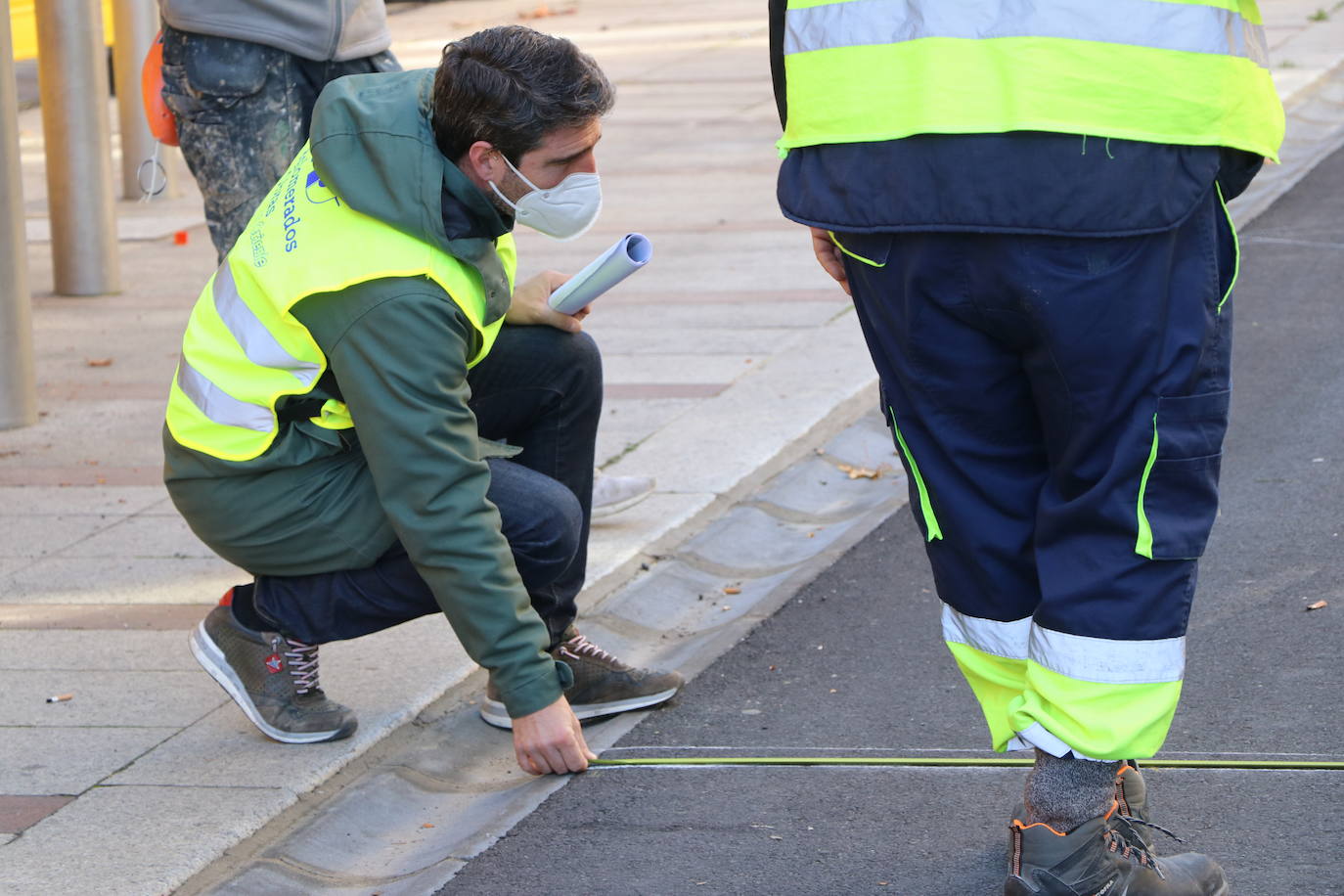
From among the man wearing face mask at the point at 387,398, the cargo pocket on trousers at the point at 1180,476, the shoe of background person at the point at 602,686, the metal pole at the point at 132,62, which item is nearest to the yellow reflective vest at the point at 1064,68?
the cargo pocket on trousers at the point at 1180,476

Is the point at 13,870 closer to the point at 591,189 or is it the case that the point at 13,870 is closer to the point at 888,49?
the point at 591,189

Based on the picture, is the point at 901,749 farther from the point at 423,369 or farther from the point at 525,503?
the point at 423,369

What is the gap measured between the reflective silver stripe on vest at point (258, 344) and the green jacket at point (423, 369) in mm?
89

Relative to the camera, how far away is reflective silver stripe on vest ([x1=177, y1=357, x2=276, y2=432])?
3.21 meters

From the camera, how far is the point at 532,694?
2.99m

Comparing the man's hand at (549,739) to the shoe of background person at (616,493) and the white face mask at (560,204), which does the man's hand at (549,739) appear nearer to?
the white face mask at (560,204)

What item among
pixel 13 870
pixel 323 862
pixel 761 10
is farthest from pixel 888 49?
pixel 761 10

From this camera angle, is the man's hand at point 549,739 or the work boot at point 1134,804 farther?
the man's hand at point 549,739

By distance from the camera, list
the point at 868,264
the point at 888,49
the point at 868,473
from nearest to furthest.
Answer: the point at 888,49, the point at 868,264, the point at 868,473

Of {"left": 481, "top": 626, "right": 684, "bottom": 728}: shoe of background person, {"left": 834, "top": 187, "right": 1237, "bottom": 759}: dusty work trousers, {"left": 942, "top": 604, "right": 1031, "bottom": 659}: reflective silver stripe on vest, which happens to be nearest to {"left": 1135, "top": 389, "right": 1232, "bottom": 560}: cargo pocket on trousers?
{"left": 834, "top": 187, "right": 1237, "bottom": 759}: dusty work trousers

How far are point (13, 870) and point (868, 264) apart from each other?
166 centimetres

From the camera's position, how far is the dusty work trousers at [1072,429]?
7.86ft

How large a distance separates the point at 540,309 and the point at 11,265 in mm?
2665

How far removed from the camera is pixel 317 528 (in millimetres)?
3273
